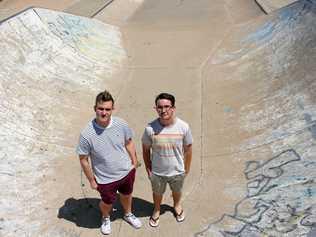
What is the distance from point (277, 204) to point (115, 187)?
216 cm

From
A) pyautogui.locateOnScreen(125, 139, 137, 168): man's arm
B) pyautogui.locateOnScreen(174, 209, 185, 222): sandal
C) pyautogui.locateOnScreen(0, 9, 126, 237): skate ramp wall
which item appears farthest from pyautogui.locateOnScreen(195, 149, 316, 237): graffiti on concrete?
pyautogui.locateOnScreen(0, 9, 126, 237): skate ramp wall

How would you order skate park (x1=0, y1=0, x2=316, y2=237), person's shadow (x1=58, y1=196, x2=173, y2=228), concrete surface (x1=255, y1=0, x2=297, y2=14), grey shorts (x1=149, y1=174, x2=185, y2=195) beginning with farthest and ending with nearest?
concrete surface (x1=255, y1=0, x2=297, y2=14) < person's shadow (x1=58, y1=196, x2=173, y2=228) < skate park (x1=0, y1=0, x2=316, y2=237) < grey shorts (x1=149, y1=174, x2=185, y2=195)

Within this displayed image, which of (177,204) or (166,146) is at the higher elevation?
(166,146)

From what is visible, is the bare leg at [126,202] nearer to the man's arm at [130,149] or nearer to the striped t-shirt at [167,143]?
the man's arm at [130,149]

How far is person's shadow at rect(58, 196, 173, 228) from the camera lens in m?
5.60

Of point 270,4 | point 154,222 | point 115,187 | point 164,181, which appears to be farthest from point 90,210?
point 270,4

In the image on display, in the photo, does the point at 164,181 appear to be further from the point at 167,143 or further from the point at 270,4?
the point at 270,4

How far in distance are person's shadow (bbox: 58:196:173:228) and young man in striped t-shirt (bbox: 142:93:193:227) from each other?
88cm

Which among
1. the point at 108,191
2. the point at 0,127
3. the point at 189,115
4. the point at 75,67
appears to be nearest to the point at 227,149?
the point at 189,115

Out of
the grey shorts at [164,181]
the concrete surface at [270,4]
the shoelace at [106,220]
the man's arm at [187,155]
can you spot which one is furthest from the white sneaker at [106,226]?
the concrete surface at [270,4]

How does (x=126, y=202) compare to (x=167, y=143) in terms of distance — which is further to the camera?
(x=126, y=202)

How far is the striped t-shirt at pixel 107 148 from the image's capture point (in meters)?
4.41

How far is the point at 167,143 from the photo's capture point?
14.7 ft

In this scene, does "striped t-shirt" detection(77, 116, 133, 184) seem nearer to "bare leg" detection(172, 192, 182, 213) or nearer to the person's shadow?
"bare leg" detection(172, 192, 182, 213)
